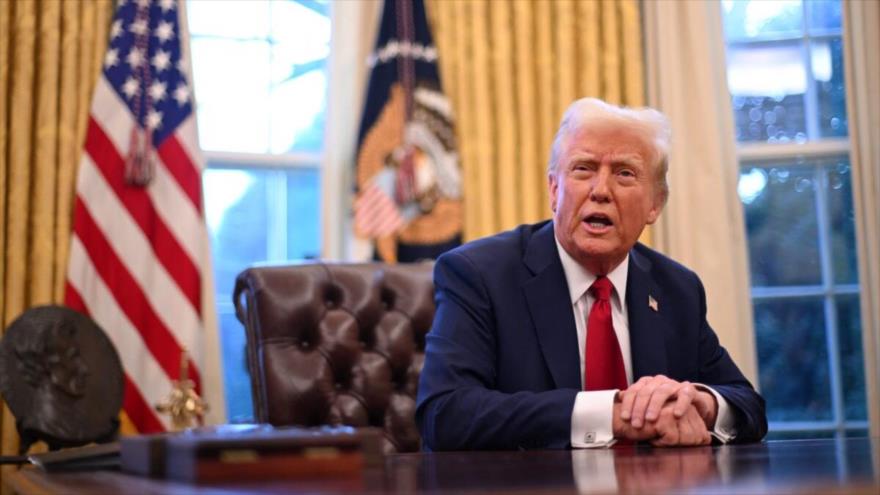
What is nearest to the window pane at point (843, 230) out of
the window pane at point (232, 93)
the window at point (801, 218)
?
the window at point (801, 218)

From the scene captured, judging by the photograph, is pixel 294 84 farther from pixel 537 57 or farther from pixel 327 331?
pixel 327 331

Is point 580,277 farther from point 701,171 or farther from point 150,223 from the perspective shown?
point 701,171

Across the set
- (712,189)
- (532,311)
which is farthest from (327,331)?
(712,189)

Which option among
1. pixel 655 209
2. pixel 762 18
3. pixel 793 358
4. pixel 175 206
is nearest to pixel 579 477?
pixel 655 209

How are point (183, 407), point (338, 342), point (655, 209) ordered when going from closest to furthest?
point (655, 209)
point (338, 342)
point (183, 407)

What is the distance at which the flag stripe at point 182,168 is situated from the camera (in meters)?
4.05

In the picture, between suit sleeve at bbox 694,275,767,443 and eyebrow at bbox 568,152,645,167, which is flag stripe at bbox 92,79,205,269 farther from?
suit sleeve at bbox 694,275,767,443

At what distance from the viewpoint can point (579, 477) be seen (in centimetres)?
113

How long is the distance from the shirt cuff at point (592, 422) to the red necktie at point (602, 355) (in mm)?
300

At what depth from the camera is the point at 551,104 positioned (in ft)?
14.8

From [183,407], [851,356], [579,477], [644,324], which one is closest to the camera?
[579,477]

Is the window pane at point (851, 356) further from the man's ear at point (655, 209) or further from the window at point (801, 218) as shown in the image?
the man's ear at point (655, 209)

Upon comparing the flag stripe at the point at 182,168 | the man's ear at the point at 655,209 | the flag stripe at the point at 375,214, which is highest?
the flag stripe at the point at 182,168

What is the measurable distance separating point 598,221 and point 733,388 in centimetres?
47
